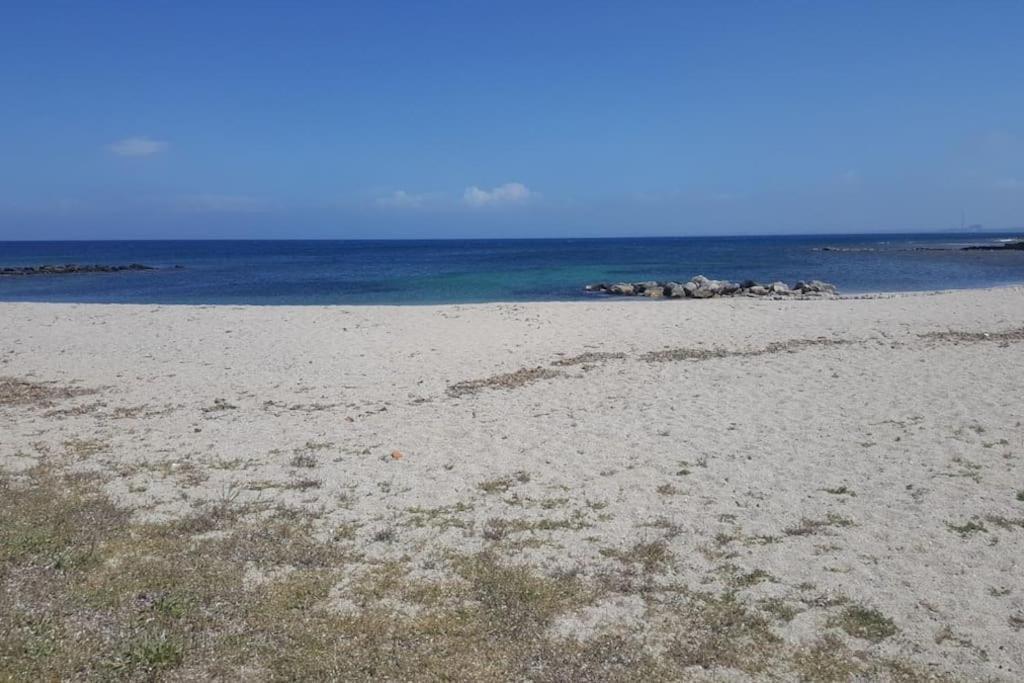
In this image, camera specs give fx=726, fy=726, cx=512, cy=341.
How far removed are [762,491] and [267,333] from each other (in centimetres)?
1529

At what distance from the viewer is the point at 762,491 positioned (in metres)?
7.39

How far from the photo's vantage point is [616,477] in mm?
7949

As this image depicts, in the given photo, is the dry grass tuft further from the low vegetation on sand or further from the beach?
the low vegetation on sand

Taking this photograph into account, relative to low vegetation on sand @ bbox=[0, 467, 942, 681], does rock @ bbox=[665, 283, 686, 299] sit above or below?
above

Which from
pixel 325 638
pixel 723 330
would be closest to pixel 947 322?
pixel 723 330

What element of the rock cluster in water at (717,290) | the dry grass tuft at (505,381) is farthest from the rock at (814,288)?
the dry grass tuft at (505,381)

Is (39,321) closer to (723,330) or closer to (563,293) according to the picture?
(723,330)

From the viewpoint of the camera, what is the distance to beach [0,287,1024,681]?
4.79m

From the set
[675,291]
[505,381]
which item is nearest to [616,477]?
[505,381]

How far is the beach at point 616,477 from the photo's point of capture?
15.7 ft

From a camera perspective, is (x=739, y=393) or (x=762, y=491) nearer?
(x=762, y=491)

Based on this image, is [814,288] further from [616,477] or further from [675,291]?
[616,477]

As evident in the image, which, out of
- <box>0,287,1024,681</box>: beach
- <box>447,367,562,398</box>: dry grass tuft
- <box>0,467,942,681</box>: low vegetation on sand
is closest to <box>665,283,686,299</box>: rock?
<box>0,287,1024,681</box>: beach

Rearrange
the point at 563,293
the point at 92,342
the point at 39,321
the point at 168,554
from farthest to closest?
1. the point at 563,293
2. the point at 39,321
3. the point at 92,342
4. the point at 168,554
